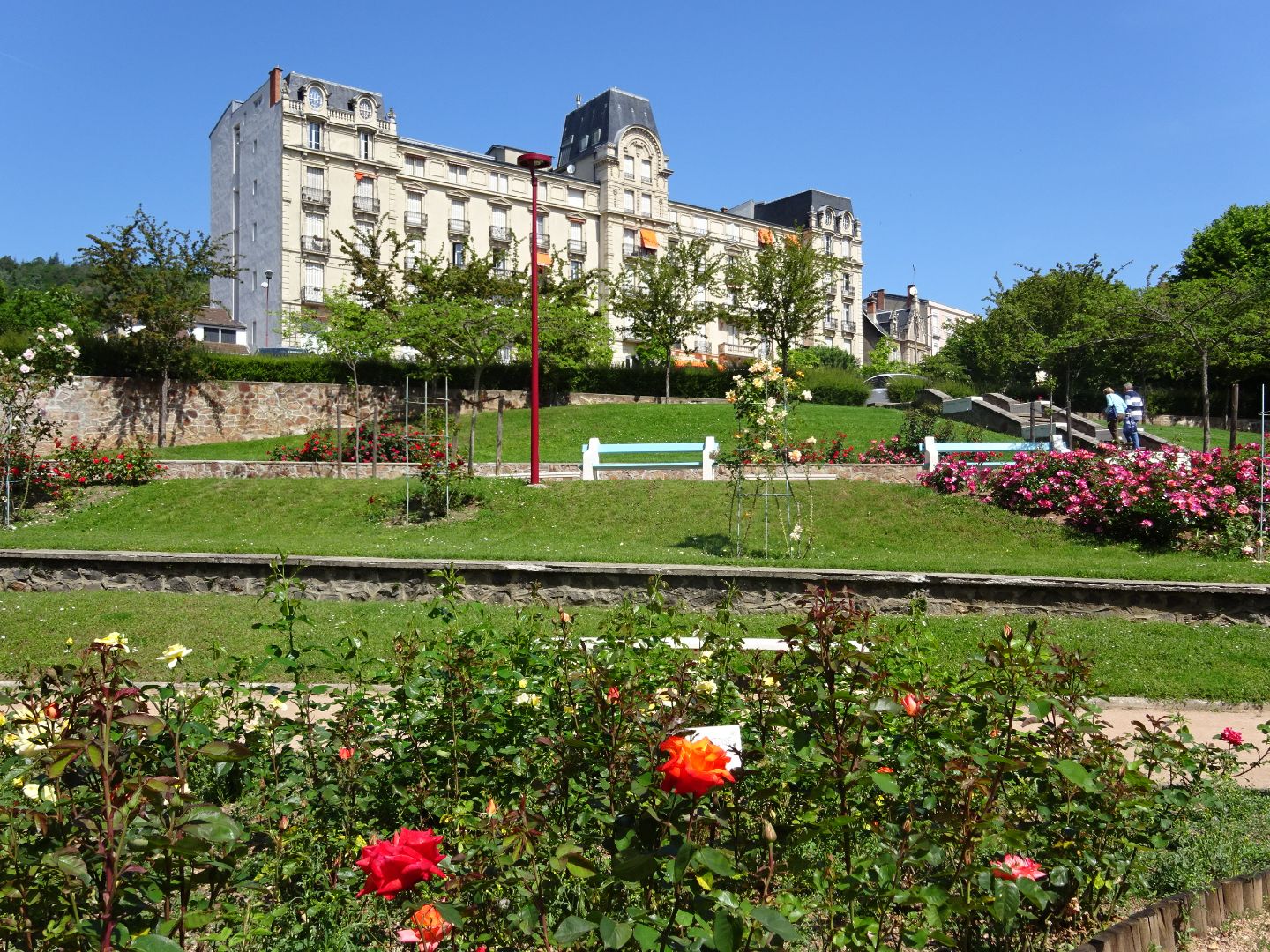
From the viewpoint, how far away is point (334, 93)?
48969mm

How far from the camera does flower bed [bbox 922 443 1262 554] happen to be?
1288 cm

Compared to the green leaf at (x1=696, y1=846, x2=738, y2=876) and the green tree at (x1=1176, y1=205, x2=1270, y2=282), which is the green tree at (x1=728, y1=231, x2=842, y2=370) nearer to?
the green tree at (x1=1176, y1=205, x2=1270, y2=282)

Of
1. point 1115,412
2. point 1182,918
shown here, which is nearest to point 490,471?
point 1115,412

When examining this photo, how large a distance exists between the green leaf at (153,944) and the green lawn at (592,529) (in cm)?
907

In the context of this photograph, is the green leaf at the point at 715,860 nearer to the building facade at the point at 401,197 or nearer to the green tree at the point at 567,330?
the green tree at the point at 567,330

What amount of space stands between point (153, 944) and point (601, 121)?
6614 centimetres

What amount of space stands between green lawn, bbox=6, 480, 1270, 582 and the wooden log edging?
6.98 m

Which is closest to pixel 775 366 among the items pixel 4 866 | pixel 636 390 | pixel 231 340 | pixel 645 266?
pixel 4 866

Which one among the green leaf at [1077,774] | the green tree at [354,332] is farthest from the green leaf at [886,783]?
the green tree at [354,332]

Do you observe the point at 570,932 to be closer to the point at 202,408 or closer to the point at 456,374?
the point at 202,408

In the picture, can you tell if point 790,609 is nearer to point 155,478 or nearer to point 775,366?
point 775,366

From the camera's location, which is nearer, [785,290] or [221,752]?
[221,752]

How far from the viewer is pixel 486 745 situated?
3.83 meters

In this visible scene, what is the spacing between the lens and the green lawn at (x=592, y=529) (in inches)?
453
